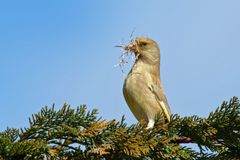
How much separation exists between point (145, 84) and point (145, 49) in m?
1.03

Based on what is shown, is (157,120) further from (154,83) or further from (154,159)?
(154,83)

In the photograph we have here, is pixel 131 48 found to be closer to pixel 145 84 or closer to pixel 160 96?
pixel 145 84

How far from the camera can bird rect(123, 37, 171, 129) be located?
19.9 feet

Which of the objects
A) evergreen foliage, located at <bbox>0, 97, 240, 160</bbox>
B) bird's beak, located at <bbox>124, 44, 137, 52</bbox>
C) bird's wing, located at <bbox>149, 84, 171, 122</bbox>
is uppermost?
bird's beak, located at <bbox>124, 44, 137, 52</bbox>

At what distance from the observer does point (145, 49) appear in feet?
24.1

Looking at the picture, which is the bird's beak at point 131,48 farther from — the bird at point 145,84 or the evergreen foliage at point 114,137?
the evergreen foliage at point 114,137

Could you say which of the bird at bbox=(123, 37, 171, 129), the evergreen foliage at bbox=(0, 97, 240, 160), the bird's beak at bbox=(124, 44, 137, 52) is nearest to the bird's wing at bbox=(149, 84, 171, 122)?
the bird at bbox=(123, 37, 171, 129)

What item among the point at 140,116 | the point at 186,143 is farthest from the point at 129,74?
the point at 186,143

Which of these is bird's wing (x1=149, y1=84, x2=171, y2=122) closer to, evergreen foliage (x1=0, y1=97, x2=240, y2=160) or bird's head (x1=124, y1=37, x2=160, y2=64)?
bird's head (x1=124, y1=37, x2=160, y2=64)

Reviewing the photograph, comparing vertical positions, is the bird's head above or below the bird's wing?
above

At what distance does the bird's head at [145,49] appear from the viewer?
7176 mm

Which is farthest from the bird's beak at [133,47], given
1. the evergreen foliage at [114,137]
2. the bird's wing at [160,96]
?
the evergreen foliage at [114,137]

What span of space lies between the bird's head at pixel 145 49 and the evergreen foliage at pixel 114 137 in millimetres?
4062

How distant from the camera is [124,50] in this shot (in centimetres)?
673
